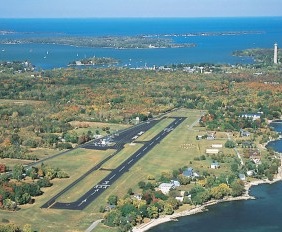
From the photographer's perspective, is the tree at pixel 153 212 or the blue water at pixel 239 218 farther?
the tree at pixel 153 212

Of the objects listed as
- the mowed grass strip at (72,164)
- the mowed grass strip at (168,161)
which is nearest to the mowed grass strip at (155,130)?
the mowed grass strip at (168,161)

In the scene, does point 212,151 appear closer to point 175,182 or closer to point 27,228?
point 175,182

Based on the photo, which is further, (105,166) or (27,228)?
(105,166)

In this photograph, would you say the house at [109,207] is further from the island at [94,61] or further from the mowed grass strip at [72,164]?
the island at [94,61]

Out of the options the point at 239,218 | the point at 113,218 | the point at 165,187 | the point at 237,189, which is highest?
the point at 113,218

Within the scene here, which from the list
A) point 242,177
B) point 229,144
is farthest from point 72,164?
point 229,144

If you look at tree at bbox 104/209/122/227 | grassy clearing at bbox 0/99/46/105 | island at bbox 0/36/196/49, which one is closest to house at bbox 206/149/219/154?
tree at bbox 104/209/122/227

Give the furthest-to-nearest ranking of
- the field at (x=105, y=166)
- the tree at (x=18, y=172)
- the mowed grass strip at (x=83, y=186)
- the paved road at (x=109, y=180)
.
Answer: the tree at (x=18, y=172) < the mowed grass strip at (x=83, y=186) < the paved road at (x=109, y=180) < the field at (x=105, y=166)
